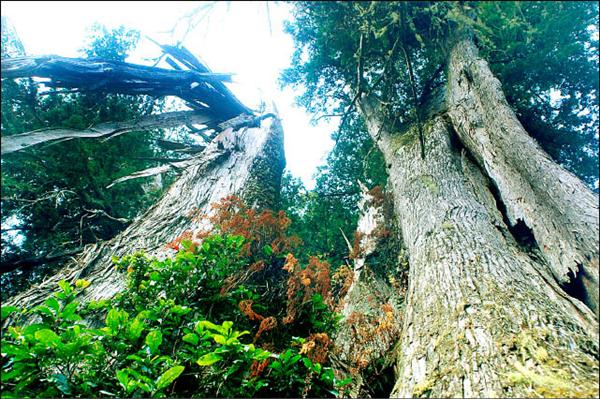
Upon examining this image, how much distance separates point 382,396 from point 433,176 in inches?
107

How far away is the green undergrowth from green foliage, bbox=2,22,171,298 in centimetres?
220

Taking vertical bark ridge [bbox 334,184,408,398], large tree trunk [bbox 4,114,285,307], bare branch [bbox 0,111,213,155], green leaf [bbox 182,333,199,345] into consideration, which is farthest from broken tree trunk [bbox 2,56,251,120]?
vertical bark ridge [bbox 334,184,408,398]

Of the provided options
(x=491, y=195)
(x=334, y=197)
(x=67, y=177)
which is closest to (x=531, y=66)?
(x=491, y=195)

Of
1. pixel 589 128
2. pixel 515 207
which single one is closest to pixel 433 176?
pixel 515 207

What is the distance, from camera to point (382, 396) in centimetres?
264

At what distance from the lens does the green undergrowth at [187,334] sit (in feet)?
4.89

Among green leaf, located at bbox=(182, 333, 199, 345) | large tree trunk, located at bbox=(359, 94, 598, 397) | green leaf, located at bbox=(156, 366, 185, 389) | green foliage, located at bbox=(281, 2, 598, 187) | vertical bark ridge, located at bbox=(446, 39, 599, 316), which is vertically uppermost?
green foliage, located at bbox=(281, 2, 598, 187)

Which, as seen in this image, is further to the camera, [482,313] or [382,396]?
[382,396]

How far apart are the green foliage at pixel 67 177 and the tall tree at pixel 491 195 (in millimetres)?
3813

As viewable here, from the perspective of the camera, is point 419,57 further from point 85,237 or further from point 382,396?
point 85,237

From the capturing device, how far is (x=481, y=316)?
2.01 meters

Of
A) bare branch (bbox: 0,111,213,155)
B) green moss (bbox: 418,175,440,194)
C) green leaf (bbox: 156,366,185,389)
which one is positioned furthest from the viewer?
green moss (bbox: 418,175,440,194)

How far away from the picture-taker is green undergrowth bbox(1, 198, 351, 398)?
1.49 meters

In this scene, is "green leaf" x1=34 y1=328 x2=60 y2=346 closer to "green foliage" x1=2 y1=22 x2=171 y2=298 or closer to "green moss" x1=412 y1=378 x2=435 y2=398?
"green moss" x1=412 y1=378 x2=435 y2=398
